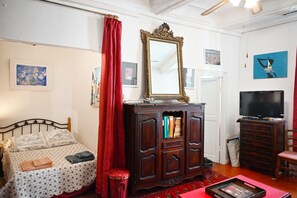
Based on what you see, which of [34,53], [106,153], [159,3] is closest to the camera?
[106,153]

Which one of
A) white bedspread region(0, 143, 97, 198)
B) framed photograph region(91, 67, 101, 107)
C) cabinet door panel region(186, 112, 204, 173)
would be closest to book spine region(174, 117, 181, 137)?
cabinet door panel region(186, 112, 204, 173)

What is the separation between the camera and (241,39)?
462 cm

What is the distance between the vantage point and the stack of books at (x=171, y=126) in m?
3.15

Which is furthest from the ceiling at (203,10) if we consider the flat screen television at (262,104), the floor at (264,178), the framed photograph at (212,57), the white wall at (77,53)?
the floor at (264,178)

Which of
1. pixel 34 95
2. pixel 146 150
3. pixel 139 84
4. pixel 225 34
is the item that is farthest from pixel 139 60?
pixel 34 95

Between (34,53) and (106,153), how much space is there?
2.84 meters

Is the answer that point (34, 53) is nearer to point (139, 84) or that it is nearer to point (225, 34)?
point (139, 84)

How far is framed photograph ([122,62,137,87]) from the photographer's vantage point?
3215 millimetres

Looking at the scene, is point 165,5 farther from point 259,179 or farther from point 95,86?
point 259,179

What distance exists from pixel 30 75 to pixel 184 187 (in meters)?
3.59

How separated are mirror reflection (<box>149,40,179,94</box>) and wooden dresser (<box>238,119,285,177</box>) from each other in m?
1.62

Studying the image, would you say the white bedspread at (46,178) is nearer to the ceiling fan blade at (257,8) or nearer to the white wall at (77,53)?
the white wall at (77,53)

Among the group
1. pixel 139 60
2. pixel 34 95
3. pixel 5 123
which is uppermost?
pixel 139 60

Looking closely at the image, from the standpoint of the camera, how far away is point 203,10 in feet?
12.7
